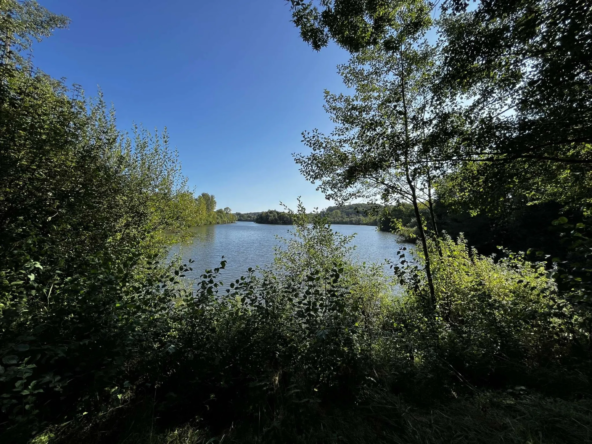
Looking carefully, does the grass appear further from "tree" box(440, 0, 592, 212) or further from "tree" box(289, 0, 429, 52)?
"tree" box(289, 0, 429, 52)

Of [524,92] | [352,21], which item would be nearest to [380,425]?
[524,92]

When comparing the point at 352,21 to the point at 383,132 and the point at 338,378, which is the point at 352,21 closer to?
the point at 383,132

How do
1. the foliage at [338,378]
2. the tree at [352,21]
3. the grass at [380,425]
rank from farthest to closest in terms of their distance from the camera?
the tree at [352,21]
the foliage at [338,378]
the grass at [380,425]

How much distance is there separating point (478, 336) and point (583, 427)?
1.94 meters

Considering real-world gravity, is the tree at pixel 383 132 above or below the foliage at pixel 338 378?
above

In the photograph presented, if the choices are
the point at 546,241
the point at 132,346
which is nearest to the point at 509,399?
the point at 132,346

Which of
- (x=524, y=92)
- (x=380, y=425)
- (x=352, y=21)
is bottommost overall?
(x=380, y=425)

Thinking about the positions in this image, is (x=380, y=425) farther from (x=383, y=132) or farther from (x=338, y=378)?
(x=383, y=132)

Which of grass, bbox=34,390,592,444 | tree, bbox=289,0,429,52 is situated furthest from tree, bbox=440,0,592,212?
grass, bbox=34,390,592,444

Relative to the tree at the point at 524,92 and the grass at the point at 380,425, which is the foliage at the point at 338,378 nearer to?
the grass at the point at 380,425

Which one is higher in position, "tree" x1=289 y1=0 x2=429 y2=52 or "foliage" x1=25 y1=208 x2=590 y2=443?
"tree" x1=289 y1=0 x2=429 y2=52

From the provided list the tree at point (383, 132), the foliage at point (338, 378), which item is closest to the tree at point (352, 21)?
the tree at point (383, 132)

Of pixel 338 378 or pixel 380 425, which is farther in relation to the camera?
pixel 338 378

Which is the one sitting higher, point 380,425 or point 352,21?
point 352,21
